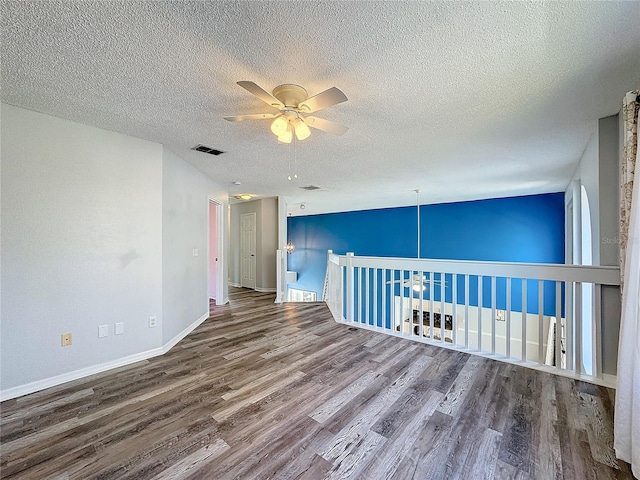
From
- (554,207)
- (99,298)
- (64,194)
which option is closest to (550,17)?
(64,194)

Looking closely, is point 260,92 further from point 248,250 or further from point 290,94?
point 248,250

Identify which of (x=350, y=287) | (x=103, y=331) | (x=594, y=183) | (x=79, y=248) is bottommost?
(x=103, y=331)

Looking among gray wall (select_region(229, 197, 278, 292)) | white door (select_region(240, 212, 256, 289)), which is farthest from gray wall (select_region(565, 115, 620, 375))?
white door (select_region(240, 212, 256, 289))

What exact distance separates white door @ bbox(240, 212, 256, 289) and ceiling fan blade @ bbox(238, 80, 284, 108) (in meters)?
5.25

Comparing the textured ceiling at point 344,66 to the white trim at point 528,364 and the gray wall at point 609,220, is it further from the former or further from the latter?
the white trim at point 528,364

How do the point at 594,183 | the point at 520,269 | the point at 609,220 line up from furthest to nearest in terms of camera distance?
1. the point at 520,269
2. the point at 594,183
3. the point at 609,220

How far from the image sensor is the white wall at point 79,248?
222 centimetres

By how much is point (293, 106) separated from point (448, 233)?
6257mm

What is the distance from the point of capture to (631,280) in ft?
4.87

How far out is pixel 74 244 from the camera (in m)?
2.50

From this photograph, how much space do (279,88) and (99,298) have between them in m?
2.61

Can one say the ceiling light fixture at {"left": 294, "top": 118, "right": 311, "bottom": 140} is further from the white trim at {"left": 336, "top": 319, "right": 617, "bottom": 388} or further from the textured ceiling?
the white trim at {"left": 336, "top": 319, "right": 617, "bottom": 388}

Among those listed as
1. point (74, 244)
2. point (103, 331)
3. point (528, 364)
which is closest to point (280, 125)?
point (74, 244)

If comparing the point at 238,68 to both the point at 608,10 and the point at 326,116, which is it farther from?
the point at 608,10
